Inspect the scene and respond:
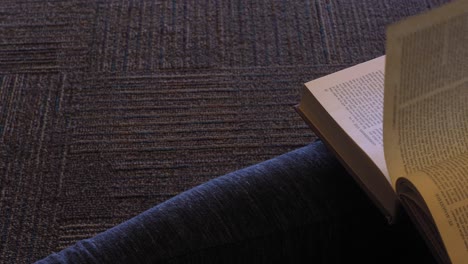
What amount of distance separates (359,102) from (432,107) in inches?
3.6

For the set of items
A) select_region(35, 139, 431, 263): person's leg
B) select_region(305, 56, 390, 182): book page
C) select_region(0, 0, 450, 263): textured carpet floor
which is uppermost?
select_region(305, 56, 390, 182): book page

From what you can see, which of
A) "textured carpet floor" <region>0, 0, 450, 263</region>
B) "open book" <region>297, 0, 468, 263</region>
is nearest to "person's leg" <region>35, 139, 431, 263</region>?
"open book" <region>297, 0, 468, 263</region>

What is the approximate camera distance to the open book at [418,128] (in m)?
0.53

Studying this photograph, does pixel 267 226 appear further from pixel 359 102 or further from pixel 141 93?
pixel 141 93

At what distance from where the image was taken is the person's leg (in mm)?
600

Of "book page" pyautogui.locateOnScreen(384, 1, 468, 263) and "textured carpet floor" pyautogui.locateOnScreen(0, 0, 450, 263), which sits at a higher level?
"book page" pyautogui.locateOnScreen(384, 1, 468, 263)

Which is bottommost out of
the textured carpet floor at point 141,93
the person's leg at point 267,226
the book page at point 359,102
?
the textured carpet floor at point 141,93

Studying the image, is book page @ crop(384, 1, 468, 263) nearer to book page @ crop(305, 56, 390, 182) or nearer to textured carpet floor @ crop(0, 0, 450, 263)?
book page @ crop(305, 56, 390, 182)

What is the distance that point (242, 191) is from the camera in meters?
0.63

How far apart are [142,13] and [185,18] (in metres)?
0.11

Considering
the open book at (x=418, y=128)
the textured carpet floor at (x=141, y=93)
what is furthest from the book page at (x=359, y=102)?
the textured carpet floor at (x=141, y=93)

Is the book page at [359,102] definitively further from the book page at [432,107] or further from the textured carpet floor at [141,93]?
the textured carpet floor at [141,93]

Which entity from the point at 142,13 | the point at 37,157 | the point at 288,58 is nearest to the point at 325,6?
the point at 288,58

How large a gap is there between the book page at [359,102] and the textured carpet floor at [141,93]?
58 cm
